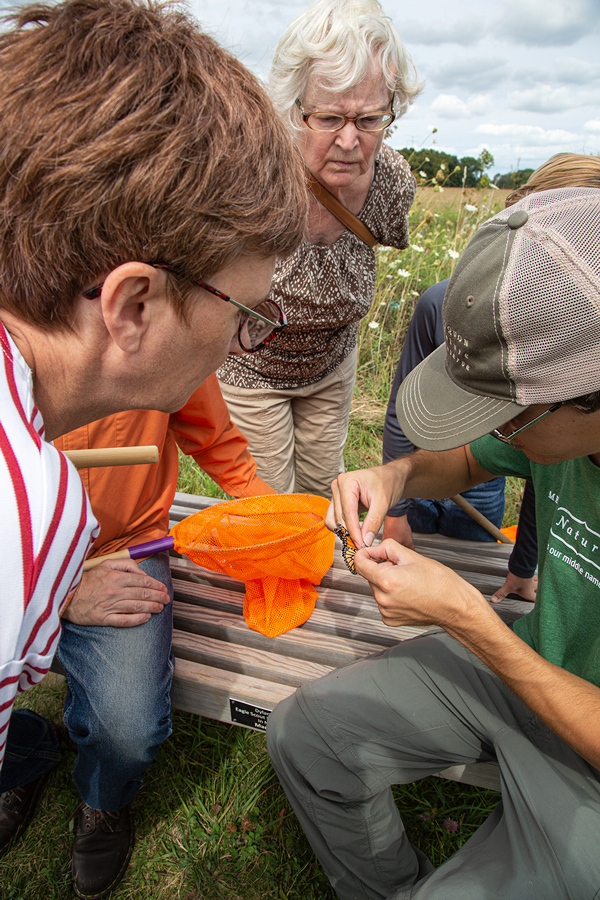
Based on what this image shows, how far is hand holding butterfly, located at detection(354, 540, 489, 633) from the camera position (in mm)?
1496

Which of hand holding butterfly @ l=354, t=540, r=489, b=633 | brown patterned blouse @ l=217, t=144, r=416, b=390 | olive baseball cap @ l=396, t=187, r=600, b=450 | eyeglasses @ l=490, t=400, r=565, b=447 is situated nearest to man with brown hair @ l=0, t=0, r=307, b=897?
olive baseball cap @ l=396, t=187, r=600, b=450

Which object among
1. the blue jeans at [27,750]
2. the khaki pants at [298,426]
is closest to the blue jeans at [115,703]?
the blue jeans at [27,750]

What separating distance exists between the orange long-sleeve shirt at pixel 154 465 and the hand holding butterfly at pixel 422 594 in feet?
3.00

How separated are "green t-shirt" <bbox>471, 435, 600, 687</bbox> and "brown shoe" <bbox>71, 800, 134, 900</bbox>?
154 cm

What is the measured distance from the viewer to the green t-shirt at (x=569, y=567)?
1.51m

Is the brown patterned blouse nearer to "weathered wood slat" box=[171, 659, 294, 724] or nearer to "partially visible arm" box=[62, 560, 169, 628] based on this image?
"partially visible arm" box=[62, 560, 169, 628]

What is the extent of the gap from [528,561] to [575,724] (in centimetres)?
94

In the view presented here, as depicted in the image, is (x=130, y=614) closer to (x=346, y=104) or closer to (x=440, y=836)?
(x=440, y=836)

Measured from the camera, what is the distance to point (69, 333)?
1.09 metres

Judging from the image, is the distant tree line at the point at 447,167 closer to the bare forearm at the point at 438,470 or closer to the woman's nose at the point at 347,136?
the woman's nose at the point at 347,136

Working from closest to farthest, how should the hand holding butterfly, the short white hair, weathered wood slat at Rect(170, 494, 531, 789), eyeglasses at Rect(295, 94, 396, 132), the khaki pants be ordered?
the hand holding butterfly, weathered wood slat at Rect(170, 494, 531, 789), the short white hair, eyeglasses at Rect(295, 94, 396, 132), the khaki pants

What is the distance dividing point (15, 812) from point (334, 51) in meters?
3.02

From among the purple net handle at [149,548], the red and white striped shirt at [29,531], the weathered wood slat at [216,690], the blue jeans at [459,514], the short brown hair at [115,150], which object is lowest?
the weathered wood slat at [216,690]

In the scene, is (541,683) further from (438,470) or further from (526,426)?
(438,470)
